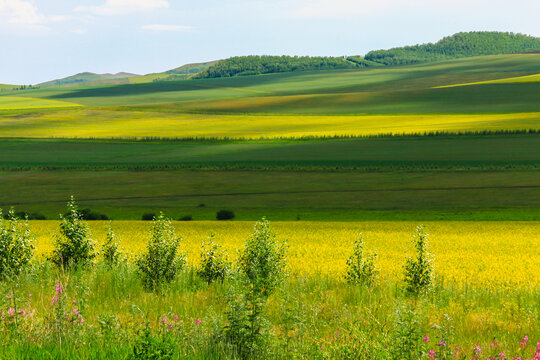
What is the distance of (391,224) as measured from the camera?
1090 inches

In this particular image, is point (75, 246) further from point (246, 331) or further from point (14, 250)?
point (246, 331)

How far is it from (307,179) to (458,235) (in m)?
26.5

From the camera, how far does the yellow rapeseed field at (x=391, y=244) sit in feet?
54.9

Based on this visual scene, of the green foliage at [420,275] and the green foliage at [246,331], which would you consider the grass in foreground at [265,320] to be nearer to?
the green foliage at [246,331]

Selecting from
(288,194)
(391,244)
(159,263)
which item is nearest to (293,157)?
(288,194)

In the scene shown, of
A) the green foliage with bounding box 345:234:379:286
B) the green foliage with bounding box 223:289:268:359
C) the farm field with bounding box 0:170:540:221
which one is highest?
the green foliage with bounding box 223:289:268:359

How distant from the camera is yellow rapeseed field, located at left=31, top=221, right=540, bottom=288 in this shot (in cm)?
1673

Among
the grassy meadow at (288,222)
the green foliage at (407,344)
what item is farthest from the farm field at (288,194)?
the green foliage at (407,344)

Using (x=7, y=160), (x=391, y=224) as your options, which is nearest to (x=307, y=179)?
(x=391, y=224)

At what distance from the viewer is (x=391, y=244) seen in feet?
71.6

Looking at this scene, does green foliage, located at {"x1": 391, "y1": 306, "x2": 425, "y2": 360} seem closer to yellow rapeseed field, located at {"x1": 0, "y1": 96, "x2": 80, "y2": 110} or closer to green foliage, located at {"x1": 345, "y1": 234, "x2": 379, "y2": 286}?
green foliage, located at {"x1": 345, "y1": 234, "x2": 379, "y2": 286}

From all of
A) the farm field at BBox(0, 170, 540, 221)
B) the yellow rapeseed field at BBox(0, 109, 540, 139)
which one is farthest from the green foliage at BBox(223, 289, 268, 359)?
the yellow rapeseed field at BBox(0, 109, 540, 139)

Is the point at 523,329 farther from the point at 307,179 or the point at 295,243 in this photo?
the point at 307,179

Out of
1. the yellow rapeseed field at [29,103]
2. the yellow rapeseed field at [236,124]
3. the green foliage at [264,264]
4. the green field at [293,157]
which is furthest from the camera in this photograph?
the yellow rapeseed field at [29,103]
